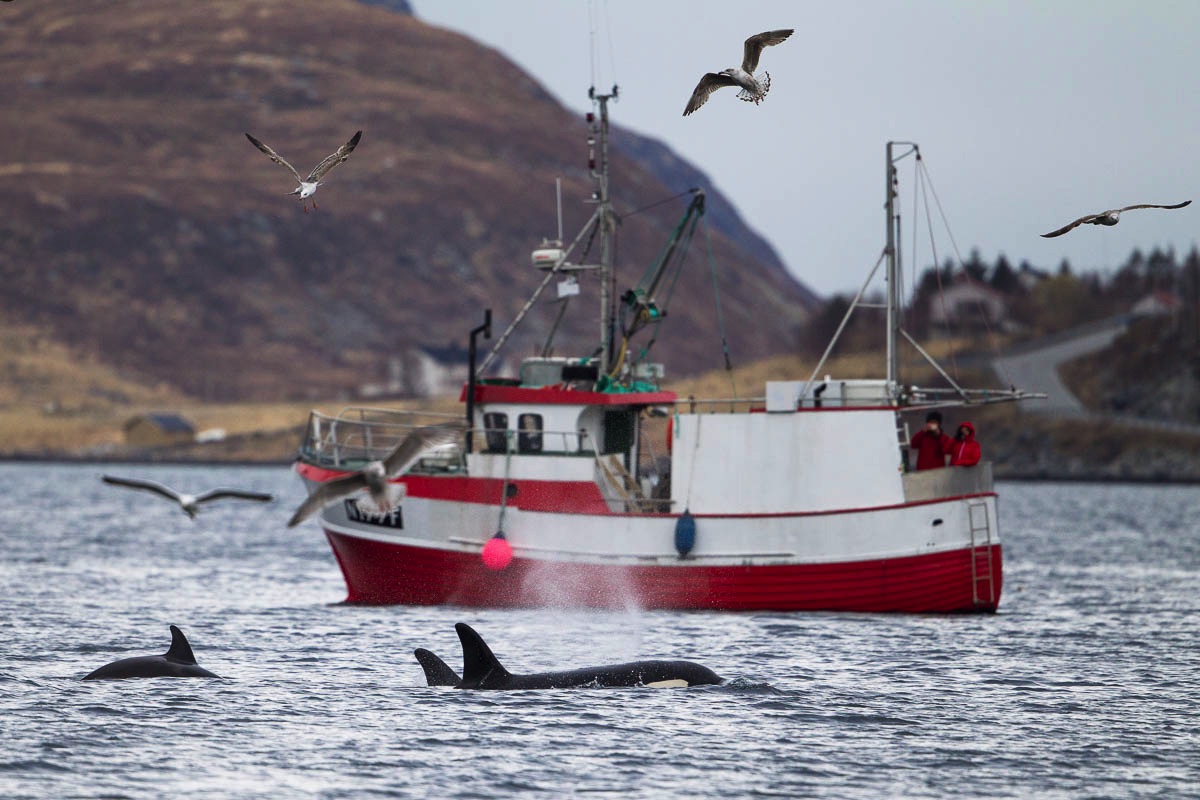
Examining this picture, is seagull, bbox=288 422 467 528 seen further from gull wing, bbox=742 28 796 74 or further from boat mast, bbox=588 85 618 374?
boat mast, bbox=588 85 618 374

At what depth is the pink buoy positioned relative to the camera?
1505 inches

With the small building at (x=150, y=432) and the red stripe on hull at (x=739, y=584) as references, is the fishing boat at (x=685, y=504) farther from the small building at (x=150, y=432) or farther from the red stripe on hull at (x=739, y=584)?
the small building at (x=150, y=432)

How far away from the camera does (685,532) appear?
3762 centimetres

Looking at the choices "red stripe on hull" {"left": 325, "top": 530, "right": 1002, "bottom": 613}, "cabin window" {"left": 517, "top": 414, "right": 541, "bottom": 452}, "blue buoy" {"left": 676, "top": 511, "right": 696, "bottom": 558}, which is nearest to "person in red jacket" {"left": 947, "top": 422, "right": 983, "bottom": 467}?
"red stripe on hull" {"left": 325, "top": 530, "right": 1002, "bottom": 613}

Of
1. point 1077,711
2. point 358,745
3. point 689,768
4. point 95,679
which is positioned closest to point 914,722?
point 1077,711

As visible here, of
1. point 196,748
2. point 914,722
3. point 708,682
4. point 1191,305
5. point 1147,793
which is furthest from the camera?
point 1191,305

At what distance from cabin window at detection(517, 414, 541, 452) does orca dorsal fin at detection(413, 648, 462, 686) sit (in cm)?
1081

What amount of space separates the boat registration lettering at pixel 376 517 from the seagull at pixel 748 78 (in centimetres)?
1767

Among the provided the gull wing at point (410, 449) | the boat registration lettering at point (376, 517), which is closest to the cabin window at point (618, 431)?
the boat registration lettering at point (376, 517)

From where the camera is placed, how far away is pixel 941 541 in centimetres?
3772

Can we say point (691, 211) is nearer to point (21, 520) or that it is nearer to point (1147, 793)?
point (1147, 793)

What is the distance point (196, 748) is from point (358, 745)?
2229 millimetres

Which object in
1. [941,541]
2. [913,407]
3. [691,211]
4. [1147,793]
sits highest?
[691,211]

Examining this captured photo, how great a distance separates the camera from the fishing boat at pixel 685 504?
37656mm
